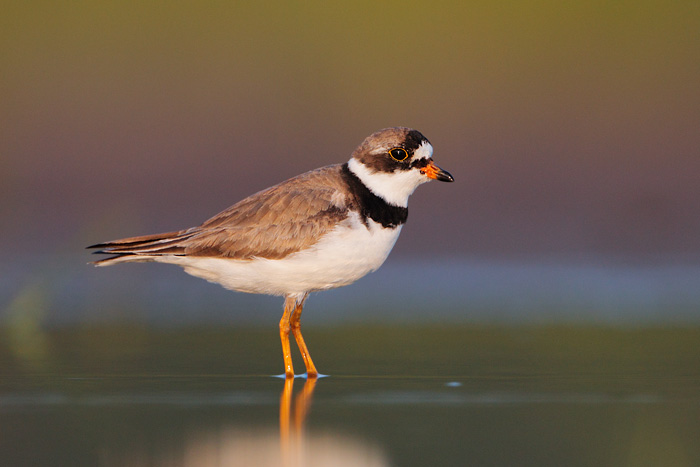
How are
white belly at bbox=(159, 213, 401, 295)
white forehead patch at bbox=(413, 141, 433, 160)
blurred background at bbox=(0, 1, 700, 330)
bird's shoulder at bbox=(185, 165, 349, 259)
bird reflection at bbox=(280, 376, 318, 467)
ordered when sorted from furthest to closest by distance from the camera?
1. blurred background at bbox=(0, 1, 700, 330)
2. white forehead patch at bbox=(413, 141, 433, 160)
3. bird's shoulder at bbox=(185, 165, 349, 259)
4. white belly at bbox=(159, 213, 401, 295)
5. bird reflection at bbox=(280, 376, 318, 467)

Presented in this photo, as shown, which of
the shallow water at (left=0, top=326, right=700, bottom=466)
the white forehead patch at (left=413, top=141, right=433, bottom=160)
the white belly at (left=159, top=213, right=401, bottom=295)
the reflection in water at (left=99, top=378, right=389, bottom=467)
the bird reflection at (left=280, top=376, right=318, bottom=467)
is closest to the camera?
the reflection in water at (left=99, top=378, right=389, bottom=467)

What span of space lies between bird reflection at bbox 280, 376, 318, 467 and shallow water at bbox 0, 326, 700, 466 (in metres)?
0.01

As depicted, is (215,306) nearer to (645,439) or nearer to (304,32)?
(645,439)

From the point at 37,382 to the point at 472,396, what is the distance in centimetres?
305

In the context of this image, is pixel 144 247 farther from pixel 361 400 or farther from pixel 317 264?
pixel 361 400

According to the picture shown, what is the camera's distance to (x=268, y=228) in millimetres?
8500

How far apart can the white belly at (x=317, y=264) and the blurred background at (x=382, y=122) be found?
521cm

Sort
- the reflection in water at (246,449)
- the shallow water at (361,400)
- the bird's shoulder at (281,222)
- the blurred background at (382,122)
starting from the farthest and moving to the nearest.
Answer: the blurred background at (382,122)
the bird's shoulder at (281,222)
the shallow water at (361,400)
the reflection in water at (246,449)

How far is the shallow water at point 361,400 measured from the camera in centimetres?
564

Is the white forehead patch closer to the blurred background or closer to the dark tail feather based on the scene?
the dark tail feather

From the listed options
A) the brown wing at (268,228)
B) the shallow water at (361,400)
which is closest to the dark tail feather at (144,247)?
the brown wing at (268,228)

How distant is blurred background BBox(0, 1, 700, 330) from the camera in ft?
52.2

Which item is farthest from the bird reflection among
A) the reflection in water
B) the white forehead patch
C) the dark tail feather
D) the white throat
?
the white forehead patch

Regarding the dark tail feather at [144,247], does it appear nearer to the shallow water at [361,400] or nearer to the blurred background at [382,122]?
the shallow water at [361,400]
